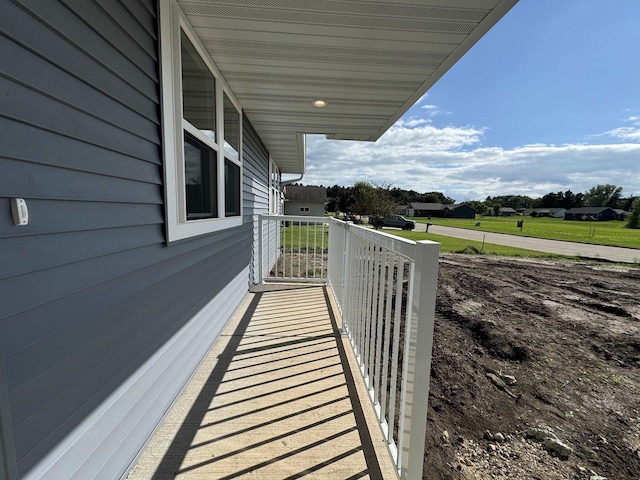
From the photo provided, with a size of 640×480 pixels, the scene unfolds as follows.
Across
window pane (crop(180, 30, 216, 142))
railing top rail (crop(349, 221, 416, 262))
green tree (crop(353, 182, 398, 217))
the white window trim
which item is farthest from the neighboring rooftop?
railing top rail (crop(349, 221, 416, 262))

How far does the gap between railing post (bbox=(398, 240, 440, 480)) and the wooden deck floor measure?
31 centimetres

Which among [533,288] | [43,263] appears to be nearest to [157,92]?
[43,263]

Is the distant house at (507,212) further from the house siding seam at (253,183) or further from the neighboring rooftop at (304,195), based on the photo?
the house siding seam at (253,183)

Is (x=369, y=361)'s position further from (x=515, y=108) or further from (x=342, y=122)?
(x=515, y=108)

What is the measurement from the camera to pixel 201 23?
1.91 metres

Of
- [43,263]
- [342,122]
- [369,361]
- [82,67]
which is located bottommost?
[369,361]

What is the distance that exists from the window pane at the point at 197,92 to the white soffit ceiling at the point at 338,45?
0.14 m

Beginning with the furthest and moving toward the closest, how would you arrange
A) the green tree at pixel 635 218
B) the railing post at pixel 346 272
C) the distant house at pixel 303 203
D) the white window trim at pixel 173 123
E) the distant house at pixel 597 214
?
1. the distant house at pixel 597 214
2. the green tree at pixel 635 218
3. the distant house at pixel 303 203
4. the railing post at pixel 346 272
5. the white window trim at pixel 173 123

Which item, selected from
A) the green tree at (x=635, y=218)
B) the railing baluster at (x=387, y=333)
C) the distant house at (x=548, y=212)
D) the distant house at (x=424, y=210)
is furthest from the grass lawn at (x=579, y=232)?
the distant house at (x=548, y=212)

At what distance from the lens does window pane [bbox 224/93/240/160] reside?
2.96m

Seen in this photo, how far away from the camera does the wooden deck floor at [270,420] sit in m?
1.35

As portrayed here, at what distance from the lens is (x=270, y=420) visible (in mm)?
1644

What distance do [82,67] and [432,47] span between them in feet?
6.97

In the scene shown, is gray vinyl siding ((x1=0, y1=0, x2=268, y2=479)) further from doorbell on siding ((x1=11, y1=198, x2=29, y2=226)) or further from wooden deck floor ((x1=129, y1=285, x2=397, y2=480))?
wooden deck floor ((x1=129, y1=285, x2=397, y2=480))
